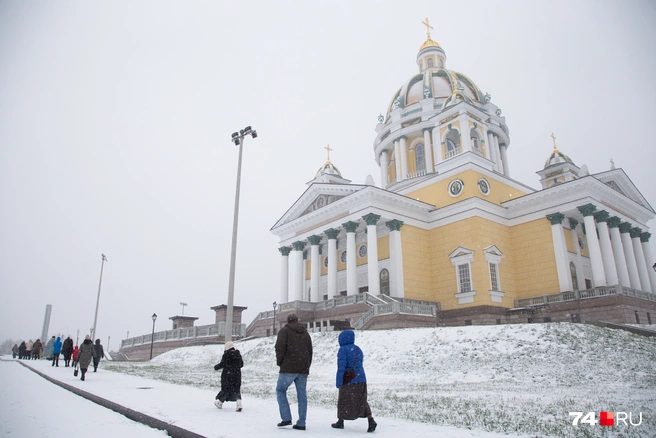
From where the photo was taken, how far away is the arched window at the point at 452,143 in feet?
124

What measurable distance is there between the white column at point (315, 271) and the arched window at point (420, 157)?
14305 millimetres

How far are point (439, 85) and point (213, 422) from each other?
47.7 m

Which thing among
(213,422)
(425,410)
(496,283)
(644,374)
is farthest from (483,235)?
(213,422)

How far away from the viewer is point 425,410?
8.25m

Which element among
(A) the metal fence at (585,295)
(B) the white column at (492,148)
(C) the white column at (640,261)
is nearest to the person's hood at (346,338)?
(A) the metal fence at (585,295)

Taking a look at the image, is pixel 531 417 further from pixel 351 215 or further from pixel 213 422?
pixel 351 215

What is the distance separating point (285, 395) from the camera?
22.6 ft

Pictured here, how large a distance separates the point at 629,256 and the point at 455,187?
1479 centimetres

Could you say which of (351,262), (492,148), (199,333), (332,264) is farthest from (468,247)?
(199,333)

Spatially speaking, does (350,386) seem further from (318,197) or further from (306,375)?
(318,197)

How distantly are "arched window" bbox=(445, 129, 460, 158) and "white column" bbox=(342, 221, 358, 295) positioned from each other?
10688mm

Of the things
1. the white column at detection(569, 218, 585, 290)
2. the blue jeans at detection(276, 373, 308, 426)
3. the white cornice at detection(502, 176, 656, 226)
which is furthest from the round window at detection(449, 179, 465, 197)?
the blue jeans at detection(276, 373, 308, 426)

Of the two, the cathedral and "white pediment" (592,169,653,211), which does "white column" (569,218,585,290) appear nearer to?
the cathedral

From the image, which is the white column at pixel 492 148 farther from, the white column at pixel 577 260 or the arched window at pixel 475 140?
the white column at pixel 577 260
